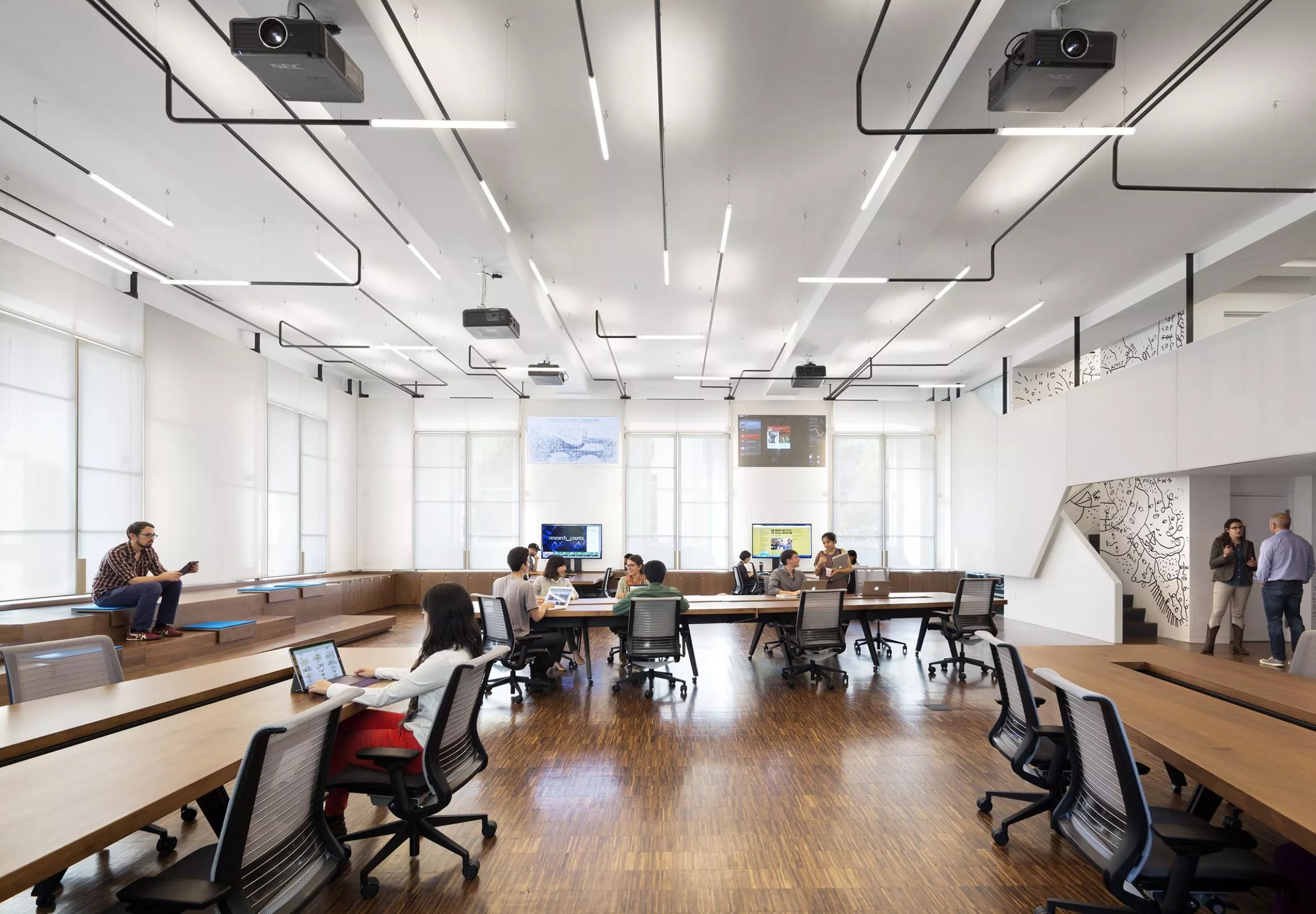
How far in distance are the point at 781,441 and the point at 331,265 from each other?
9970mm

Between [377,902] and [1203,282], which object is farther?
[1203,282]

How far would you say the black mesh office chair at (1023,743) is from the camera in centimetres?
324

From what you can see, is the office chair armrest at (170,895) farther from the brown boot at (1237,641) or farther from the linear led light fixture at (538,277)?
the brown boot at (1237,641)

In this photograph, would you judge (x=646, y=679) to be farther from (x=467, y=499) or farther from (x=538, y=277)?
(x=467, y=499)

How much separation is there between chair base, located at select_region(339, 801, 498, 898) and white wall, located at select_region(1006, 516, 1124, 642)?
376 inches

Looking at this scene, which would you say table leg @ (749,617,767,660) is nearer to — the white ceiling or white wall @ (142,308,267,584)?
the white ceiling

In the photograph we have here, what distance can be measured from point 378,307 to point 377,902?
8.69 m

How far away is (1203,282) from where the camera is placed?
8.16 m

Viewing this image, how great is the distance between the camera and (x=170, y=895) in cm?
175

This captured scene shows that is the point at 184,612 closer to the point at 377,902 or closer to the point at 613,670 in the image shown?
the point at 613,670

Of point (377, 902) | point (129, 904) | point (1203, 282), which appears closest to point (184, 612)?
point (377, 902)

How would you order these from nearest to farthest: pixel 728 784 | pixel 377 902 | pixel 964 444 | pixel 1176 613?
pixel 377 902 < pixel 728 784 < pixel 1176 613 < pixel 964 444

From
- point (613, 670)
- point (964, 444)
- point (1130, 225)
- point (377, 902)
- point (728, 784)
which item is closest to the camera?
point (377, 902)

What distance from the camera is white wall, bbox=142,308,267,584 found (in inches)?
346
